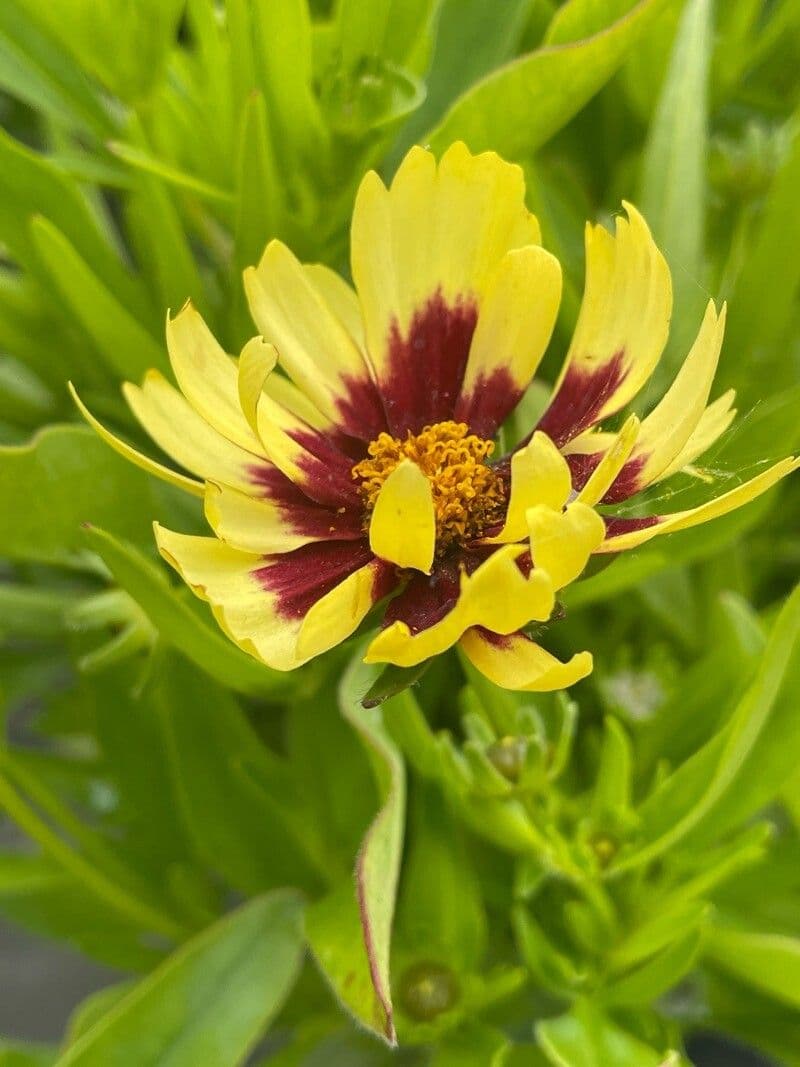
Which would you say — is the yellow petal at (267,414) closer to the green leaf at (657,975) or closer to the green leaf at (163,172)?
the green leaf at (163,172)

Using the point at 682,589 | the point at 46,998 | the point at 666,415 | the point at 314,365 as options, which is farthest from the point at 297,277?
the point at 46,998

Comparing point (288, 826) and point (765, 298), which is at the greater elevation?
point (765, 298)

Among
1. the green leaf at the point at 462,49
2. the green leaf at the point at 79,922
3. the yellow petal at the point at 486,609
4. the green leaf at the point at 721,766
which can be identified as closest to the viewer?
the yellow petal at the point at 486,609

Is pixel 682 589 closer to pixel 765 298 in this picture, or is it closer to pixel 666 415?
pixel 765 298

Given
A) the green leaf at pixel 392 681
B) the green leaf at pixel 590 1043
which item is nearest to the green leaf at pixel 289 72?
the green leaf at pixel 392 681

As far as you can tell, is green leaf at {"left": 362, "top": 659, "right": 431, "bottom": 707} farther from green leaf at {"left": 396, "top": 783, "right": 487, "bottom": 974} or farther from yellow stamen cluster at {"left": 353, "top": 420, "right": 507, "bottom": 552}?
green leaf at {"left": 396, "top": 783, "right": 487, "bottom": 974}

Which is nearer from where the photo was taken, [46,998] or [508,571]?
[508,571]

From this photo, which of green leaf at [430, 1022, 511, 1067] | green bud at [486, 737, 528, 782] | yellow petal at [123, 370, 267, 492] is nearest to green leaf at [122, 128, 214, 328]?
yellow petal at [123, 370, 267, 492]
